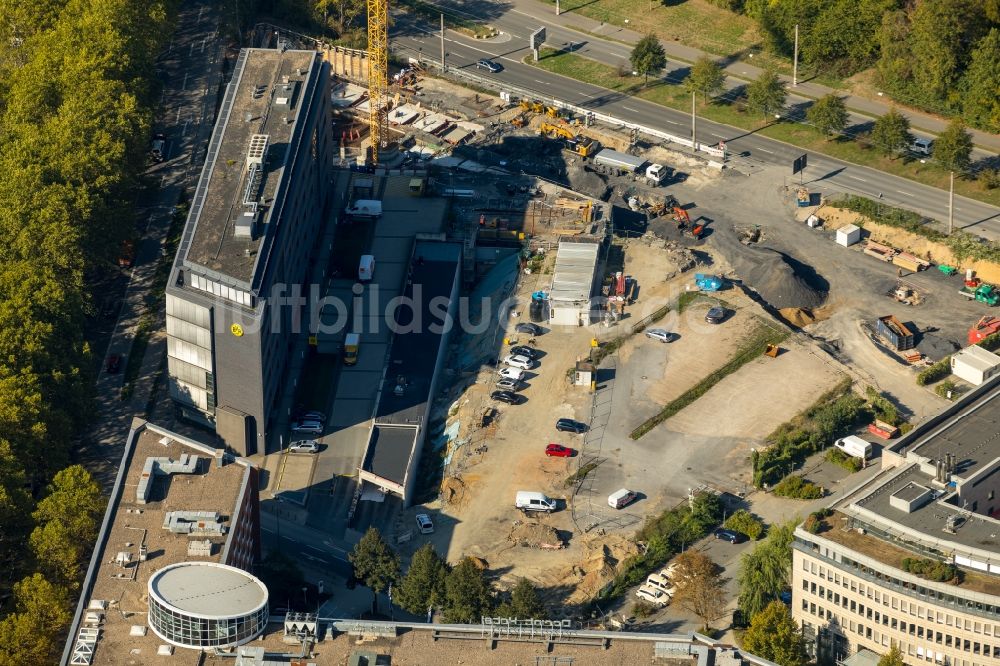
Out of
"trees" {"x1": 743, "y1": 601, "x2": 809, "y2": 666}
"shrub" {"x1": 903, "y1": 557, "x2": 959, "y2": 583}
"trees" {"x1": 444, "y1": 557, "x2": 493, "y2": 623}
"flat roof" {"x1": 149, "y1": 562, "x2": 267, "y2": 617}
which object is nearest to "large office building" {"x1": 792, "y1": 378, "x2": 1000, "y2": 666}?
"shrub" {"x1": 903, "y1": 557, "x2": 959, "y2": 583}

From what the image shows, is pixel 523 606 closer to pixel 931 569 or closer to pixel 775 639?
pixel 775 639

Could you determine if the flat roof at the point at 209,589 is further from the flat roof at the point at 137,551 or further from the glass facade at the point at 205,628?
the flat roof at the point at 137,551

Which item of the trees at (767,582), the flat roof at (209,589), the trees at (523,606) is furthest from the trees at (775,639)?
the flat roof at (209,589)

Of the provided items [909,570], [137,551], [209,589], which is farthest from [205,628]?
[909,570]

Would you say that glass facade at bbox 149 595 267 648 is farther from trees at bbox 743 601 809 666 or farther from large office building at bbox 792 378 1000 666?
large office building at bbox 792 378 1000 666

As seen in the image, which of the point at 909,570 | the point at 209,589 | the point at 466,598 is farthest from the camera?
the point at 466,598
